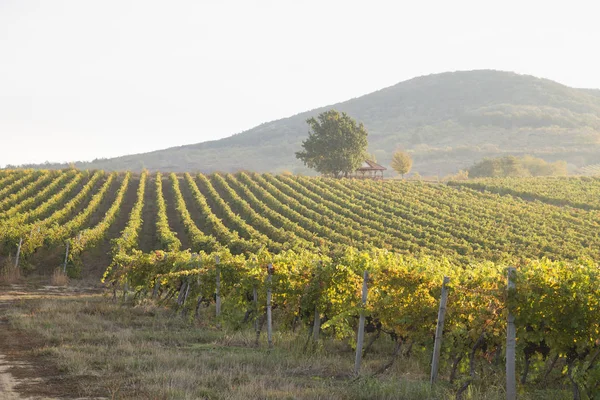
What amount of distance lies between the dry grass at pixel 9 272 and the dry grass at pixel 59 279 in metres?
1.55

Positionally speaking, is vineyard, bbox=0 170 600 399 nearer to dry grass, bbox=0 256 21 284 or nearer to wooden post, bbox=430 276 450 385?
wooden post, bbox=430 276 450 385

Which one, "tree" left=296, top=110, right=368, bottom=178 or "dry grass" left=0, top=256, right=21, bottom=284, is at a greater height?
"tree" left=296, top=110, right=368, bottom=178

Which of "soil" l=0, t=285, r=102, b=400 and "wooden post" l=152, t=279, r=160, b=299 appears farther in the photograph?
"wooden post" l=152, t=279, r=160, b=299

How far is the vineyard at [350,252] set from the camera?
7934 millimetres

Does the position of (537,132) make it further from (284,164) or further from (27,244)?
(27,244)

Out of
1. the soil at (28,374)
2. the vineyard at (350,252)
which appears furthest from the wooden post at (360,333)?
the soil at (28,374)

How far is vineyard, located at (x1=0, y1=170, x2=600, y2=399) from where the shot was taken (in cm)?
793

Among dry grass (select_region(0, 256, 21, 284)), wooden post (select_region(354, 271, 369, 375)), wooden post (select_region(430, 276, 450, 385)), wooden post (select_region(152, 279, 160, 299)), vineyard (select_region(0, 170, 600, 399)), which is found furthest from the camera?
dry grass (select_region(0, 256, 21, 284))

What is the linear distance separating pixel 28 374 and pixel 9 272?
66.7 feet

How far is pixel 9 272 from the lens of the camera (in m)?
26.6

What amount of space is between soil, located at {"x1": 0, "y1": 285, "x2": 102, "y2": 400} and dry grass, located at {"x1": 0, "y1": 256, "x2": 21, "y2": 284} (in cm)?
1298

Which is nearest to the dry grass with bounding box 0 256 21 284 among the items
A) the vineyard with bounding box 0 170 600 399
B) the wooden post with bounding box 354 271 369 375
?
the vineyard with bounding box 0 170 600 399

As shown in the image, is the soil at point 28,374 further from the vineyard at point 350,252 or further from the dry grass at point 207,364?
the vineyard at point 350,252

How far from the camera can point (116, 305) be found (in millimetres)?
17781
